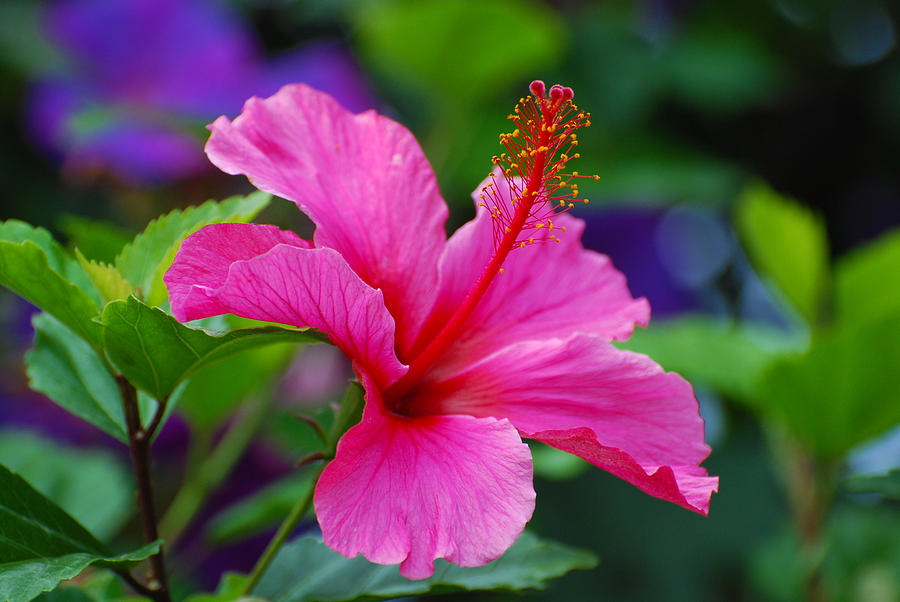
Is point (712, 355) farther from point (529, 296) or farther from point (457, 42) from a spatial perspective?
point (457, 42)

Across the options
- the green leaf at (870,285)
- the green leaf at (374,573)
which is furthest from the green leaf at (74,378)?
the green leaf at (870,285)

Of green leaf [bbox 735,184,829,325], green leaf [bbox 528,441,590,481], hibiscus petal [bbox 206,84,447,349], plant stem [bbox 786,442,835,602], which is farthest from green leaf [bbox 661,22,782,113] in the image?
hibiscus petal [bbox 206,84,447,349]

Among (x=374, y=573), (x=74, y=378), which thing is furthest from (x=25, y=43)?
(x=374, y=573)

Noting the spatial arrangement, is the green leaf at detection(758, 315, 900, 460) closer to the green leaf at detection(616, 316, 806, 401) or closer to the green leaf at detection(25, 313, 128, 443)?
the green leaf at detection(616, 316, 806, 401)

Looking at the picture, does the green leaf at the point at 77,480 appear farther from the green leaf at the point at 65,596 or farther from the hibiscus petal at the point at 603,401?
the hibiscus petal at the point at 603,401

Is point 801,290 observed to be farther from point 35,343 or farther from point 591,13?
point 591,13

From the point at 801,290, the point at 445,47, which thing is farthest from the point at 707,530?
the point at 445,47
